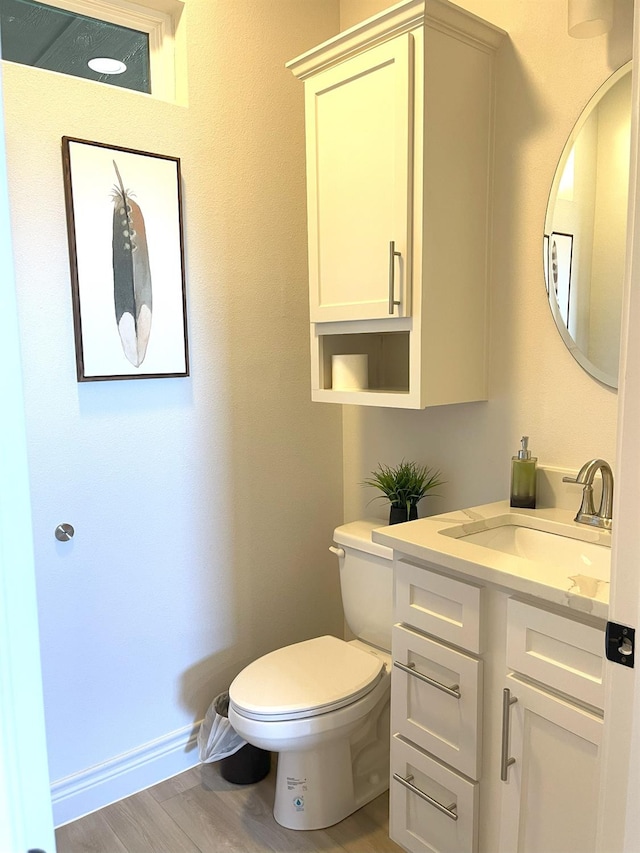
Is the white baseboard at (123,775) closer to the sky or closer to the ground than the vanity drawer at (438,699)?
closer to the ground

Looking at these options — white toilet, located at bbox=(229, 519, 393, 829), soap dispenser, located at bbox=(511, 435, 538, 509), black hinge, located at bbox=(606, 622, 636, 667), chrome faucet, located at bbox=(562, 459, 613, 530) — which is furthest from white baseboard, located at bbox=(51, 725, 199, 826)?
black hinge, located at bbox=(606, 622, 636, 667)

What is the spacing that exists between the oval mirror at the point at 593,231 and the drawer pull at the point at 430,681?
0.83m

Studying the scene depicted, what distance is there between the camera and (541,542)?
1707 millimetres

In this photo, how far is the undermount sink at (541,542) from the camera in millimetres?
1562

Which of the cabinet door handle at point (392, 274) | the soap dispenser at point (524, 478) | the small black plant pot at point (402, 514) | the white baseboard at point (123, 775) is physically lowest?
the white baseboard at point (123, 775)

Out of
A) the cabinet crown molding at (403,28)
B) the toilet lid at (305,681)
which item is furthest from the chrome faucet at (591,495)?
the cabinet crown molding at (403,28)

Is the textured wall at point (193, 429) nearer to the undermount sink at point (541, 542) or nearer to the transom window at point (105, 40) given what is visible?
the transom window at point (105, 40)

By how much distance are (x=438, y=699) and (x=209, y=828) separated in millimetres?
841

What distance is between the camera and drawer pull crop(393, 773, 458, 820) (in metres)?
1.57

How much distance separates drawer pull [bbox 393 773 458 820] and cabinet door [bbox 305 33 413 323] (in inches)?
47.2

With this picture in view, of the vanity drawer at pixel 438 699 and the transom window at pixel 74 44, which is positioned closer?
the vanity drawer at pixel 438 699

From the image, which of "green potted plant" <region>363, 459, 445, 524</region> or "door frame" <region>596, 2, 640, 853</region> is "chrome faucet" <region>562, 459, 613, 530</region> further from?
"door frame" <region>596, 2, 640, 853</region>

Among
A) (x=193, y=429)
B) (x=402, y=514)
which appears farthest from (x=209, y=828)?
(x=193, y=429)

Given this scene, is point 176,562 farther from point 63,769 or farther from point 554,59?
point 554,59
